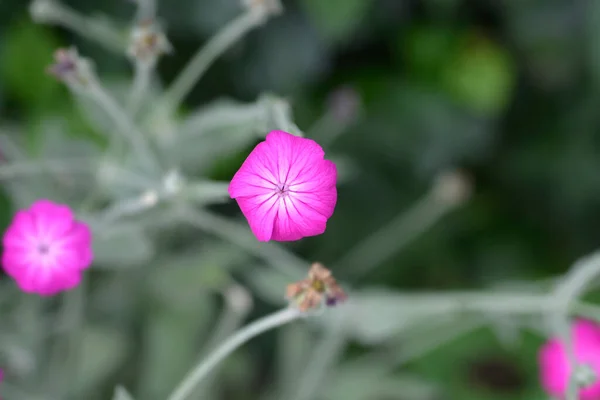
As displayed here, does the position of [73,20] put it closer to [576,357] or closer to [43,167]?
[43,167]

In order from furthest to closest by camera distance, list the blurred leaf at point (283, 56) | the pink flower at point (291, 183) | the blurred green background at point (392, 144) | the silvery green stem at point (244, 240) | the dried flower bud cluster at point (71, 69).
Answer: the blurred leaf at point (283, 56) → the blurred green background at point (392, 144) → the silvery green stem at point (244, 240) → the dried flower bud cluster at point (71, 69) → the pink flower at point (291, 183)

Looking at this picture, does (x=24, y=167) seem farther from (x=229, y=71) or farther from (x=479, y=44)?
(x=479, y=44)

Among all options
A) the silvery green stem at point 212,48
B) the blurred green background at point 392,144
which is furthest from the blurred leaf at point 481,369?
the silvery green stem at point 212,48

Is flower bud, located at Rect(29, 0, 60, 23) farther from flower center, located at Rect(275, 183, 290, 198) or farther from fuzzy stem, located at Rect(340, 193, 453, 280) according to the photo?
fuzzy stem, located at Rect(340, 193, 453, 280)

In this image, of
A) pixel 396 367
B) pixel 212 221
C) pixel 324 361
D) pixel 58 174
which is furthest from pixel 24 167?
pixel 396 367

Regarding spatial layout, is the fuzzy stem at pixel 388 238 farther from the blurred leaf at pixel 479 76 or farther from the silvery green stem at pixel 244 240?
the silvery green stem at pixel 244 240

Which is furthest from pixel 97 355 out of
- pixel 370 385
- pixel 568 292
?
pixel 568 292
